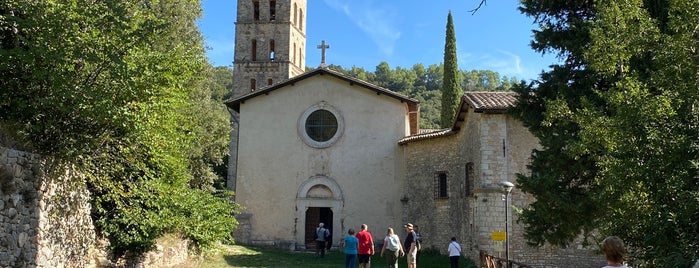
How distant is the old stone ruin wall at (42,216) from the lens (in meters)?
8.61

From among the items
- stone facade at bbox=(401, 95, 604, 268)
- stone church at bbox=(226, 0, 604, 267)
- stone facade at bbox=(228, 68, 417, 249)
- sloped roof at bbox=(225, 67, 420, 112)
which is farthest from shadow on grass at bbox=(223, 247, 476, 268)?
sloped roof at bbox=(225, 67, 420, 112)

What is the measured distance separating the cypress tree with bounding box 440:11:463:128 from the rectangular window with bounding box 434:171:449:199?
539 inches

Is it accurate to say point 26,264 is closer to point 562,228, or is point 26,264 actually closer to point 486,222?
point 562,228

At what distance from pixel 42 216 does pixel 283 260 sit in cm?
1008

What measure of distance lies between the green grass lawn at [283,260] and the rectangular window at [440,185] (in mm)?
2225

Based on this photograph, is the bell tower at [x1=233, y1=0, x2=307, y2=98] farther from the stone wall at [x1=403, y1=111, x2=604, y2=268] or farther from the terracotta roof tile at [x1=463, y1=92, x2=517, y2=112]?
Answer: the terracotta roof tile at [x1=463, y1=92, x2=517, y2=112]

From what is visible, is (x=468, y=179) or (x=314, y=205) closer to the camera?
(x=468, y=179)

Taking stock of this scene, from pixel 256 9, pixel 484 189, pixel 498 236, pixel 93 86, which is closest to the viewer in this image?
pixel 93 86

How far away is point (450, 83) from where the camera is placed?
122 feet

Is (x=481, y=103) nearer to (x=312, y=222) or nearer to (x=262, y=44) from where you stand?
(x=312, y=222)

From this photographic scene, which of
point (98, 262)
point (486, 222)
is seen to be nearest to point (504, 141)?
point (486, 222)

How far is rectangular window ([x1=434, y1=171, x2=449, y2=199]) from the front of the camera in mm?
21578

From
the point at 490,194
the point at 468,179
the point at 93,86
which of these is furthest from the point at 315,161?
the point at 93,86

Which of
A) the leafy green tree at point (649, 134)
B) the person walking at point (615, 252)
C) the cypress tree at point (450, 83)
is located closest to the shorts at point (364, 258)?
the leafy green tree at point (649, 134)
